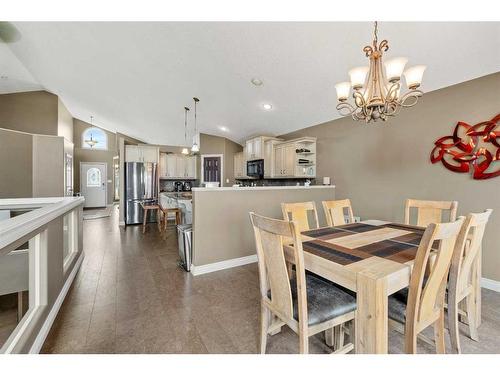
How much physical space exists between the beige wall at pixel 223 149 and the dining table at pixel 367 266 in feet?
16.9

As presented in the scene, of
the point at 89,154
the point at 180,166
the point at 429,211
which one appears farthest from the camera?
the point at 89,154

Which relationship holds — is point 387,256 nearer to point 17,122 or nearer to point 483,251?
point 483,251

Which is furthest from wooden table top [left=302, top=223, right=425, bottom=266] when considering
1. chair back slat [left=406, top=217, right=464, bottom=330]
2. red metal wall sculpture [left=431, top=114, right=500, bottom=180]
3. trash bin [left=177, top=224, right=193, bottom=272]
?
trash bin [left=177, top=224, right=193, bottom=272]

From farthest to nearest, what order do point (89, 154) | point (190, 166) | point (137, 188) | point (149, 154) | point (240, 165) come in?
point (89, 154), point (190, 166), point (149, 154), point (240, 165), point (137, 188)

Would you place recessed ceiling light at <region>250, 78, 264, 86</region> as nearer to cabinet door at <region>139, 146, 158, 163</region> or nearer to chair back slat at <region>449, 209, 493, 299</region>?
chair back slat at <region>449, 209, 493, 299</region>

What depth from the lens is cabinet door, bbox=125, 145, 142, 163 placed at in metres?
6.42

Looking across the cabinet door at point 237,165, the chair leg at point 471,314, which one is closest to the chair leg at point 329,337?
Result: the chair leg at point 471,314

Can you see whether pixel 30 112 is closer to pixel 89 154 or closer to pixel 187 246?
pixel 89 154

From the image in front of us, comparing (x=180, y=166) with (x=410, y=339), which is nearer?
(x=410, y=339)

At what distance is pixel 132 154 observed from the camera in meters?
6.48

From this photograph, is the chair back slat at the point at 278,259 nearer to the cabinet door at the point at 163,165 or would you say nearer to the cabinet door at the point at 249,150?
the cabinet door at the point at 249,150

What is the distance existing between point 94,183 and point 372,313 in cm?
1066

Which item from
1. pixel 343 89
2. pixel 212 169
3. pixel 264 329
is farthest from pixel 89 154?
pixel 264 329

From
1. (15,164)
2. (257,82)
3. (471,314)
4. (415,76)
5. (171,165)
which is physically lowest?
(471,314)
